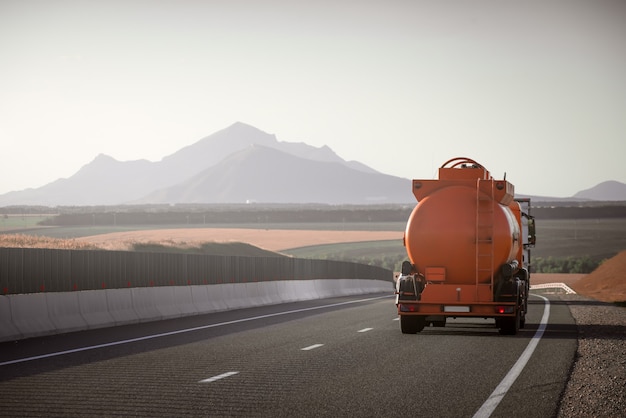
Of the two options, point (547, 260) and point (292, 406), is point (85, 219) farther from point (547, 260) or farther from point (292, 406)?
point (292, 406)

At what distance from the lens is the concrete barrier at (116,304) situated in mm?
19047

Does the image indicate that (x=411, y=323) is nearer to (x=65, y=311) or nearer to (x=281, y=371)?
Result: (x=65, y=311)

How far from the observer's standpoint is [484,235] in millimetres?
20078

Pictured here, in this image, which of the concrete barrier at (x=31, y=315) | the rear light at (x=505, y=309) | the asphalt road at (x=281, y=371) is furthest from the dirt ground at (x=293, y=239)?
the concrete barrier at (x=31, y=315)

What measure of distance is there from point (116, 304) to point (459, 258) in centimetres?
790

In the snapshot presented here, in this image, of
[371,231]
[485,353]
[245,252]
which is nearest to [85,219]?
[371,231]

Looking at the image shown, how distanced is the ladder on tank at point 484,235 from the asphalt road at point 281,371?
4.35 feet

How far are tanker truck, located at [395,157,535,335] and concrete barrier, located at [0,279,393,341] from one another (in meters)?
6.46

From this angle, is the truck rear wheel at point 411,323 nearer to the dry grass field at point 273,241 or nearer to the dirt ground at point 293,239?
the dry grass field at point 273,241

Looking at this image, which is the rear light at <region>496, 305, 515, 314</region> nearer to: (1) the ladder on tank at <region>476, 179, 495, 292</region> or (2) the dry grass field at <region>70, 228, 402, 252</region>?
(1) the ladder on tank at <region>476, 179, 495, 292</region>

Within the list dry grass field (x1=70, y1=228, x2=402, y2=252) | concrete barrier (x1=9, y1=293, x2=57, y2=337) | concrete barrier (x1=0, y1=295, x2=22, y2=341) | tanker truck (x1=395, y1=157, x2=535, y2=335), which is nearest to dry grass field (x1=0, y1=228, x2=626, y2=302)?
dry grass field (x1=70, y1=228, x2=402, y2=252)

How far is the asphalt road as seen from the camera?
35.5 ft

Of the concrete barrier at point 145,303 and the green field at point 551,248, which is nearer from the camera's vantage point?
the concrete barrier at point 145,303

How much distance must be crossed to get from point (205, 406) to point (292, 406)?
91 cm
